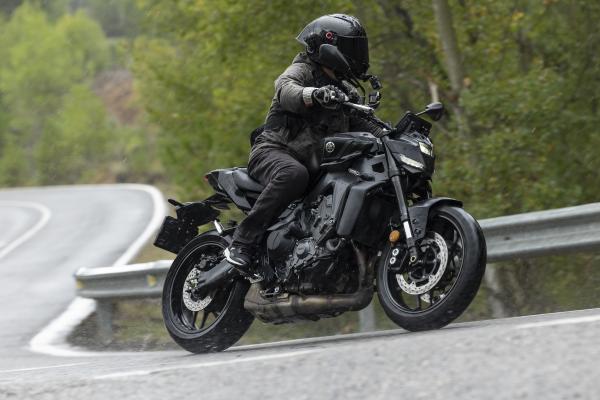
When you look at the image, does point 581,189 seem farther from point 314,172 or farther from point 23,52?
point 23,52

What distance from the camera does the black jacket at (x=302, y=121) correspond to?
22.2ft

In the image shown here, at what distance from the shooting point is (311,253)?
259 inches

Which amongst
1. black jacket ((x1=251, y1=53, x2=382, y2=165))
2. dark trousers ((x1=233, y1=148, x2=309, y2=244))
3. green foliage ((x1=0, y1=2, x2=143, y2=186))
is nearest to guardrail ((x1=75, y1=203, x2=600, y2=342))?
black jacket ((x1=251, y1=53, x2=382, y2=165))

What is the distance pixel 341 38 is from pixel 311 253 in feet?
4.38

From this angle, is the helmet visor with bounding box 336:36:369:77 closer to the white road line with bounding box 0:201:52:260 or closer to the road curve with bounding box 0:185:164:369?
the road curve with bounding box 0:185:164:369

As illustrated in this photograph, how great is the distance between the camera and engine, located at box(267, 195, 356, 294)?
21.3ft

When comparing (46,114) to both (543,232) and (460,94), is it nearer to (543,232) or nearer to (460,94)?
(460,94)

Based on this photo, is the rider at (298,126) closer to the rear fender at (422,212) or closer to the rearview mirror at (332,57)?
the rearview mirror at (332,57)

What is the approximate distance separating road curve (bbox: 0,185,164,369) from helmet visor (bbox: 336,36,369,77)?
3.38 metres

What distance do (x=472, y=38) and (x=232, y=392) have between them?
10.4m

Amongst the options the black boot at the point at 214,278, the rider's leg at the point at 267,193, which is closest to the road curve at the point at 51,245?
the black boot at the point at 214,278

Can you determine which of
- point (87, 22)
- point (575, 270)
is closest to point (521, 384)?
point (575, 270)

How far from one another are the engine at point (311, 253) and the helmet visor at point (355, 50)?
2.81ft

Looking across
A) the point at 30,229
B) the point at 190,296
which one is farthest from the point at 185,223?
the point at 30,229
